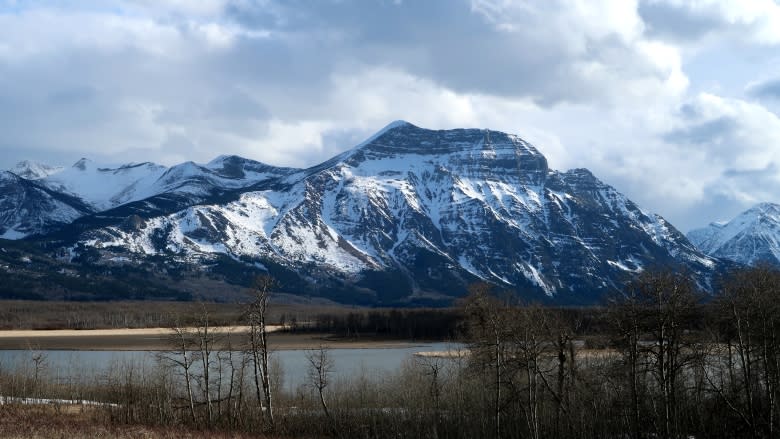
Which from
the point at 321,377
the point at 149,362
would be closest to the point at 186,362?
the point at 321,377

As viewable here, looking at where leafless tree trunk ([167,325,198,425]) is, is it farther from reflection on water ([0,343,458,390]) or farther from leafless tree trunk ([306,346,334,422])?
leafless tree trunk ([306,346,334,422])

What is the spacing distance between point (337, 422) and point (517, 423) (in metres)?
15.5

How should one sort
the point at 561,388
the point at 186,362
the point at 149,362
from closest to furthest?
the point at 561,388
the point at 186,362
the point at 149,362

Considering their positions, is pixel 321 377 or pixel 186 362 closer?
pixel 186 362

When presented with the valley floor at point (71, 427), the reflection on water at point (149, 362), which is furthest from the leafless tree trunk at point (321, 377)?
the valley floor at point (71, 427)

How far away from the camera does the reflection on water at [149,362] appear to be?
100188mm

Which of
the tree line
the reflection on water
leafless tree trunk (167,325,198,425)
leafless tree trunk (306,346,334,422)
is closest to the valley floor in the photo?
the tree line

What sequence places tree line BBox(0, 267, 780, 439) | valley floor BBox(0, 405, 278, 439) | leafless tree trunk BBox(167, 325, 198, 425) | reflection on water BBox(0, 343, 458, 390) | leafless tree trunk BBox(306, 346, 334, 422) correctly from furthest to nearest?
1. reflection on water BBox(0, 343, 458, 390)
2. leafless tree trunk BBox(306, 346, 334, 422)
3. leafless tree trunk BBox(167, 325, 198, 425)
4. tree line BBox(0, 267, 780, 439)
5. valley floor BBox(0, 405, 278, 439)

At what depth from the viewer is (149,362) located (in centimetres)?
12681

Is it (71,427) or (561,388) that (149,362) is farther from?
(561,388)

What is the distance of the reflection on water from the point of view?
100188mm

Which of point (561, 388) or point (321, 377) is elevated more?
point (321, 377)

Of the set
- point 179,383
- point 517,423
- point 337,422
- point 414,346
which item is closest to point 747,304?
point 517,423

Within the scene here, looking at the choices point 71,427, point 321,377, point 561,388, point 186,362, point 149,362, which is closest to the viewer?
point 71,427
